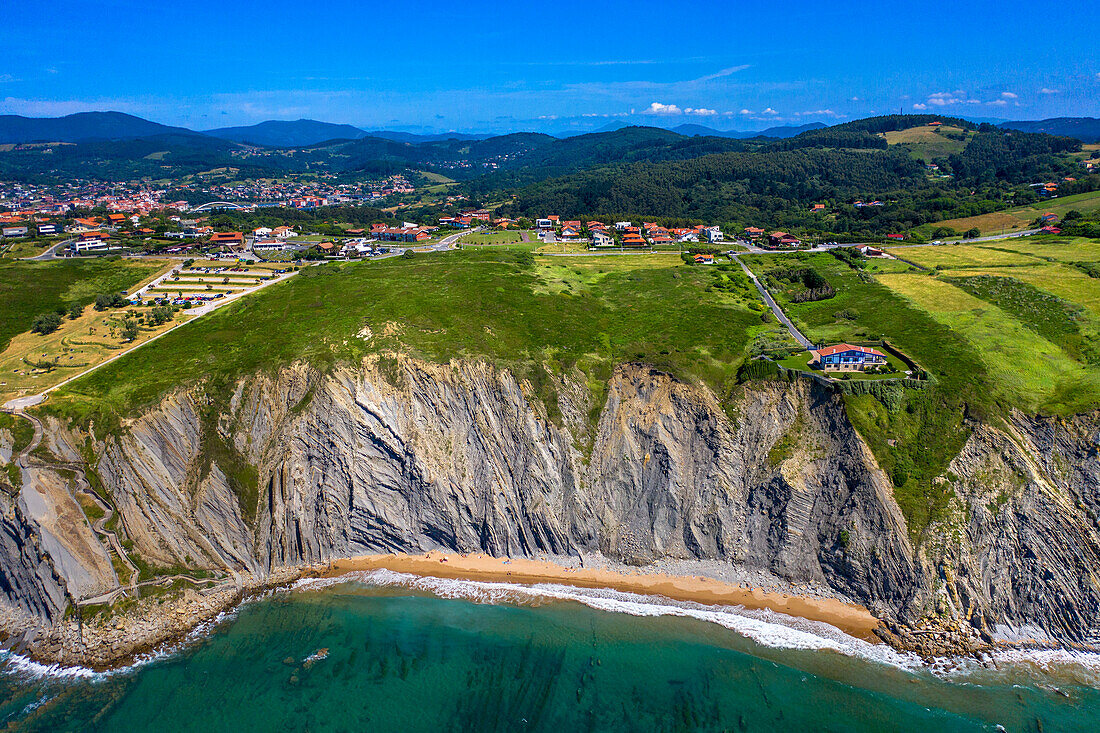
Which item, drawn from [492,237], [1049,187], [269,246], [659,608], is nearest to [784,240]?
[492,237]

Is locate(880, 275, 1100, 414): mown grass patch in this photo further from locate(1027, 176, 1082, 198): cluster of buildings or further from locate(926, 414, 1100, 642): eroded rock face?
locate(1027, 176, 1082, 198): cluster of buildings

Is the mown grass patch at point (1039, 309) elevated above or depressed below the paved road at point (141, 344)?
above

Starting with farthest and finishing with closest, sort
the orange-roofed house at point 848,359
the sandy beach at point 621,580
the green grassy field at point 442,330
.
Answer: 1. the green grassy field at point 442,330
2. the orange-roofed house at point 848,359
3. the sandy beach at point 621,580

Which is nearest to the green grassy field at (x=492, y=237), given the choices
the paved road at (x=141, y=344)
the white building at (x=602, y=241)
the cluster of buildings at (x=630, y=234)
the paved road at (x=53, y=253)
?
the cluster of buildings at (x=630, y=234)

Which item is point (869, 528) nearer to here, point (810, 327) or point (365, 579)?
point (810, 327)

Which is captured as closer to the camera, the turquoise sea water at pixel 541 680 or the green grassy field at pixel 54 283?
the turquoise sea water at pixel 541 680

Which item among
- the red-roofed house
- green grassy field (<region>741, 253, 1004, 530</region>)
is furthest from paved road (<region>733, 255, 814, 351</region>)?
the red-roofed house

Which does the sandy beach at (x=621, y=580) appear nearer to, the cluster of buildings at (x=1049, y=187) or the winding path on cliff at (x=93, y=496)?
the winding path on cliff at (x=93, y=496)
